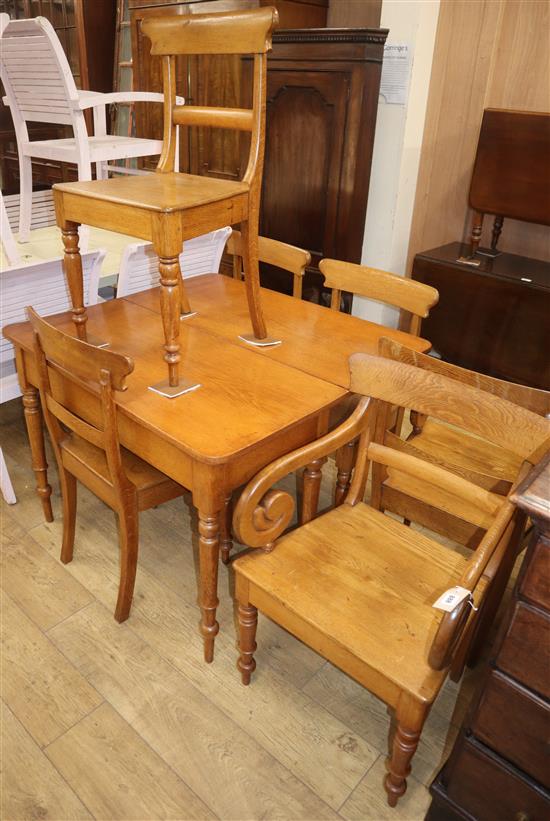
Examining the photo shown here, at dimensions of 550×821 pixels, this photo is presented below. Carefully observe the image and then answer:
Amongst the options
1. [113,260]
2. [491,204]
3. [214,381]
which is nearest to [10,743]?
[214,381]

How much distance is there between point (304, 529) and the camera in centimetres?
140

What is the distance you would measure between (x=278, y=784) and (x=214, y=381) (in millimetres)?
909

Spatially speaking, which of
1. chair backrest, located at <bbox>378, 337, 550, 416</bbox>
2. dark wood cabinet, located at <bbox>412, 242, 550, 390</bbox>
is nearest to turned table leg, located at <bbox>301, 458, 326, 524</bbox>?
chair backrest, located at <bbox>378, 337, 550, 416</bbox>

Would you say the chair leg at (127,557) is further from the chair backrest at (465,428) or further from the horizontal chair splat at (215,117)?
the horizontal chair splat at (215,117)

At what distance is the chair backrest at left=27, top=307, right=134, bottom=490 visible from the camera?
4.18 feet

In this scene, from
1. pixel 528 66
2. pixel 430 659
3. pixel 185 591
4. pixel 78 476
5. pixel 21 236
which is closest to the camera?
pixel 430 659

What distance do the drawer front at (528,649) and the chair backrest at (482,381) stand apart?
→ 0.45 metres

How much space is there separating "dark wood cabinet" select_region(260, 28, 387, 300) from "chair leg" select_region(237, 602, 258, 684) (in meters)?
1.86


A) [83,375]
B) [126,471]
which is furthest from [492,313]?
[83,375]

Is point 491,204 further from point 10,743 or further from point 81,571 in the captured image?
point 10,743

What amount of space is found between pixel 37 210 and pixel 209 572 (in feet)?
6.48

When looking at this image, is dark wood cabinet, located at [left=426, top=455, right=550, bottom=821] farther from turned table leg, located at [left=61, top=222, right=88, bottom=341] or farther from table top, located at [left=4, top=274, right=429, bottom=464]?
turned table leg, located at [left=61, top=222, right=88, bottom=341]

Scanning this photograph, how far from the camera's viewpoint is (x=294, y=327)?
1858 mm

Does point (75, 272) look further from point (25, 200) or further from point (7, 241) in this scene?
point (25, 200)
